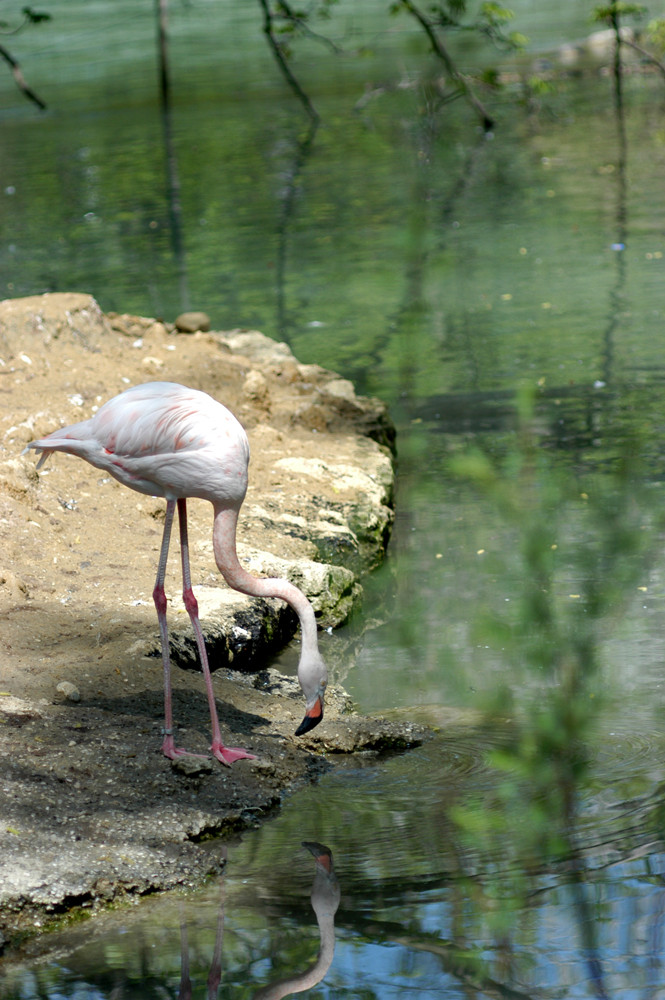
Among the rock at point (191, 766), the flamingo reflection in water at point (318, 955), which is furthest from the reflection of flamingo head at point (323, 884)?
the rock at point (191, 766)

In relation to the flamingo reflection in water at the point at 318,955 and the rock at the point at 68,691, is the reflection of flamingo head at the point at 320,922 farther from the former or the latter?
the rock at the point at 68,691

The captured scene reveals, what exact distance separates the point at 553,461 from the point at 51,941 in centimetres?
426

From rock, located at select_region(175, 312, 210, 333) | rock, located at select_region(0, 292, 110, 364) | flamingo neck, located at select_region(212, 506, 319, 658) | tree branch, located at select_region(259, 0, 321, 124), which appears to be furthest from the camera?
tree branch, located at select_region(259, 0, 321, 124)

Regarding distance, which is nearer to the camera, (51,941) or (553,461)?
(51,941)

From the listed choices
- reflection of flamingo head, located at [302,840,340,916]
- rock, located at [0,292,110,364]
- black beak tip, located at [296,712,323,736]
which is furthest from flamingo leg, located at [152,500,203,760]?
rock, located at [0,292,110,364]

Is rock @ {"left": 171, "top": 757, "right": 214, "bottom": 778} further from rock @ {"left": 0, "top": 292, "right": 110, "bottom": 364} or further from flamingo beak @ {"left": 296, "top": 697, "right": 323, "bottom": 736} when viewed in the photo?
rock @ {"left": 0, "top": 292, "right": 110, "bottom": 364}

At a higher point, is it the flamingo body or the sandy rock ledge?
the flamingo body

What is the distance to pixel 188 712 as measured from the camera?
4539 mm

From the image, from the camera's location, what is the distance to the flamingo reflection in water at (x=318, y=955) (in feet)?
9.89

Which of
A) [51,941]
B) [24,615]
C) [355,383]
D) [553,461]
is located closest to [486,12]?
[355,383]

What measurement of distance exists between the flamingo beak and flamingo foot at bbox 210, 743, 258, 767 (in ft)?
0.67

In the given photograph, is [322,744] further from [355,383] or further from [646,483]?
[355,383]

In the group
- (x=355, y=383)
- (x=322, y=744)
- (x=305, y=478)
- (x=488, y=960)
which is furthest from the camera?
(x=355, y=383)

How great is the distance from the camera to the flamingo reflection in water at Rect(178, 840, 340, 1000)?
3.01 m
